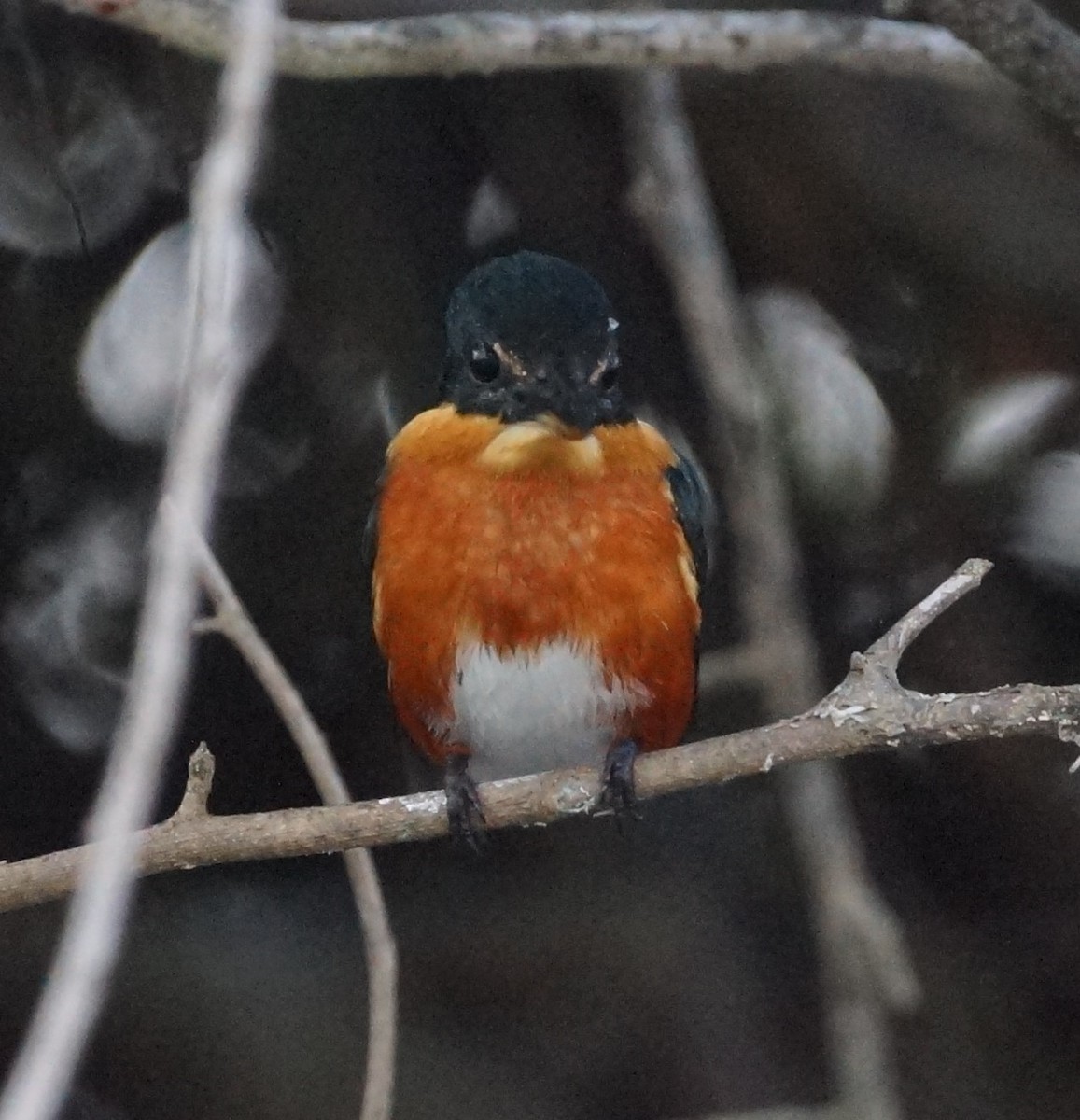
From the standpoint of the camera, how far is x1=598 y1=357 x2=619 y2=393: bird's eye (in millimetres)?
2752

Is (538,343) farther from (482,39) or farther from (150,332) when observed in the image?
(150,332)

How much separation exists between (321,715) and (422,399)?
28.4 inches

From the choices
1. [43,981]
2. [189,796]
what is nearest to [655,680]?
[189,796]

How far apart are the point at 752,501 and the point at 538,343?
0.63 m

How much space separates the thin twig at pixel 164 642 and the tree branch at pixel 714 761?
3.62 ft

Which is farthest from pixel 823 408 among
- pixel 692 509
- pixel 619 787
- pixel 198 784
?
pixel 198 784

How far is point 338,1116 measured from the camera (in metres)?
3.27

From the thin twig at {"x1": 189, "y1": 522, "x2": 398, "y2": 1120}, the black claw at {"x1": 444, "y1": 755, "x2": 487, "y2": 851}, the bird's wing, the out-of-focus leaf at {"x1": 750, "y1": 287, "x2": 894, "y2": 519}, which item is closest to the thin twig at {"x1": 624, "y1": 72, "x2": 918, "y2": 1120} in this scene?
the bird's wing

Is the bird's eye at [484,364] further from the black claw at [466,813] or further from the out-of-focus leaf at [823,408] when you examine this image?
the out-of-focus leaf at [823,408]

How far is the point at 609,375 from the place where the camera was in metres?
2.77

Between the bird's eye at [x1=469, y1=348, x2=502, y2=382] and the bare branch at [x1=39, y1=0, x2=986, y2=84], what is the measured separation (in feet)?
1.87

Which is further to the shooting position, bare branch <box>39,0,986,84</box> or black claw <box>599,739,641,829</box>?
bare branch <box>39,0,986,84</box>

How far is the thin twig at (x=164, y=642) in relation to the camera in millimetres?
825

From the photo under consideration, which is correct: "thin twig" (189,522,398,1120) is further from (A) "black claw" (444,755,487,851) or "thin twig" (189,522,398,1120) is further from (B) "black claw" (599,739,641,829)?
(B) "black claw" (599,739,641,829)
